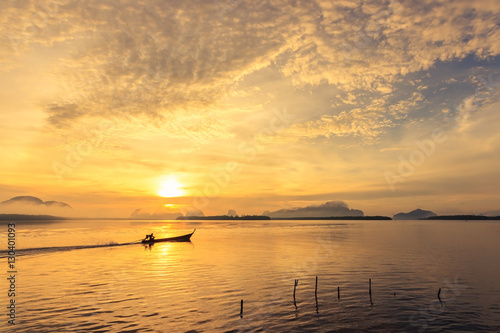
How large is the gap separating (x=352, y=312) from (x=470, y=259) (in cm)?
5027

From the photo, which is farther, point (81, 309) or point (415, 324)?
point (81, 309)

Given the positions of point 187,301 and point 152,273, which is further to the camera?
point 152,273

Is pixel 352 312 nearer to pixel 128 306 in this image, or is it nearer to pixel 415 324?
pixel 415 324

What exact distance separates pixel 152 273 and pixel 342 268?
32293 mm

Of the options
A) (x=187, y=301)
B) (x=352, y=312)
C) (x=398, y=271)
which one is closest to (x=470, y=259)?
(x=398, y=271)

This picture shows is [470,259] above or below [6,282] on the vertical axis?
below

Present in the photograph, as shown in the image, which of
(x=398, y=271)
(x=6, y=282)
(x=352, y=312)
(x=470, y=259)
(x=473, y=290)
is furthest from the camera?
(x=470, y=259)

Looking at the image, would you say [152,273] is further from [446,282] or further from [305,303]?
[446,282]

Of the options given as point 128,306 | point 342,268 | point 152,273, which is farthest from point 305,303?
point 152,273

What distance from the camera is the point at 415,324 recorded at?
28.7m

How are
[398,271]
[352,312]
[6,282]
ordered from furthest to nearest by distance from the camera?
1. [398,271]
2. [6,282]
3. [352,312]

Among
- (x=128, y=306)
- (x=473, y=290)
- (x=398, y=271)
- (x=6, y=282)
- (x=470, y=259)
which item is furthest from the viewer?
(x=470, y=259)

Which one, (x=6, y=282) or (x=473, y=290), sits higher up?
(x=6, y=282)

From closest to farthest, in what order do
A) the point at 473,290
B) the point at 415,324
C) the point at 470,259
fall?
the point at 415,324 < the point at 473,290 < the point at 470,259
